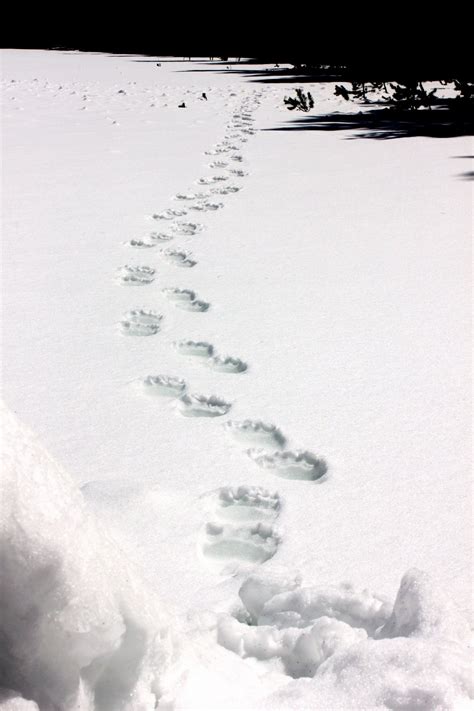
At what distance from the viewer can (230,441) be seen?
72.5 inches

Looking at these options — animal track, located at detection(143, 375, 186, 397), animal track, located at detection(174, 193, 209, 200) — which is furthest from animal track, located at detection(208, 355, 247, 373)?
animal track, located at detection(174, 193, 209, 200)

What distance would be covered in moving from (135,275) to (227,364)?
892 mm

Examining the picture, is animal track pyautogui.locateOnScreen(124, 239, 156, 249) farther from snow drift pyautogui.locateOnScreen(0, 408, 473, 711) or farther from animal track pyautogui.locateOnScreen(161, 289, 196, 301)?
snow drift pyautogui.locateOnScreen(0, 408, 473, 711)

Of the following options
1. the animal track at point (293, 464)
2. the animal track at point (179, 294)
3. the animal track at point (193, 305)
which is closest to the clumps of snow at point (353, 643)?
the animal track at point (293, 464)

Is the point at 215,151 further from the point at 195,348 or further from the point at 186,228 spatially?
the point at 195,348

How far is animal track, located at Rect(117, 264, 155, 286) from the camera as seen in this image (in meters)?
2.96

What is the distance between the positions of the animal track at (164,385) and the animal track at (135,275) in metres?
0.87

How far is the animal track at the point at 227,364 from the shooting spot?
7.36 feet

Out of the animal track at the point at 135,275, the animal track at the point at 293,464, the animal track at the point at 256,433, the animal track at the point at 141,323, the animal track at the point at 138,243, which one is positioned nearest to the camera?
the animal track at the point at 293,464

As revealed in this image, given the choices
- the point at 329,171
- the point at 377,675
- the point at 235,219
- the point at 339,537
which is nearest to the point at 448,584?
the point at 339,537

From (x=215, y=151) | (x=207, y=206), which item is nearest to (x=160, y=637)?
(x=207, y=206)

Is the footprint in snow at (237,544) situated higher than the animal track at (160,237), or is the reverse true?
the animal track at (160,237)

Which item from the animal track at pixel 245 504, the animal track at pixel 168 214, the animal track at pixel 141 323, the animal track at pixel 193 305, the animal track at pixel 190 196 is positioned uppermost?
the animal track at pixel 190 196

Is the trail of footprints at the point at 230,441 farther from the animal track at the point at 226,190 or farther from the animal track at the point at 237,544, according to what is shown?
the animal track at the point at 226,190
